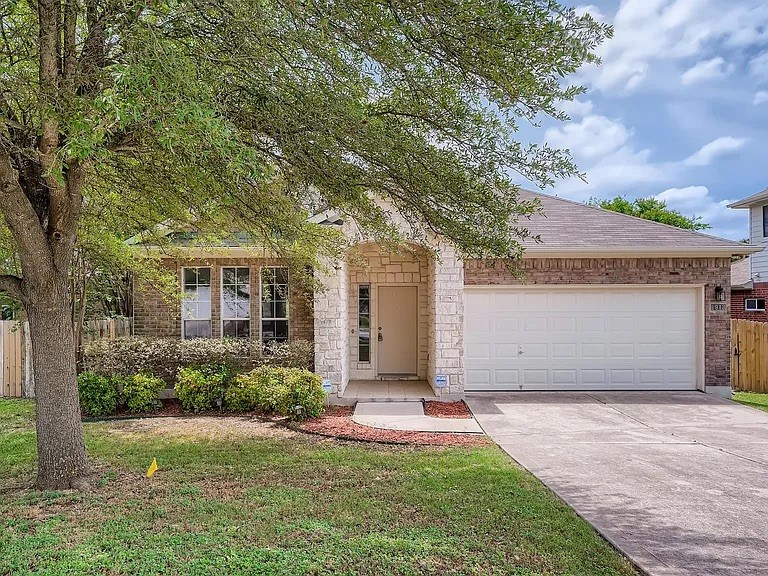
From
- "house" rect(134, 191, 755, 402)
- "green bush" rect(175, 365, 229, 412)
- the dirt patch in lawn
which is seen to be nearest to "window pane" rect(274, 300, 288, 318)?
"house" rect(134, 191, 755, 402)

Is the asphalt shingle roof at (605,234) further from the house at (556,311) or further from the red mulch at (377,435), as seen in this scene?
the red mulch at (377,435)

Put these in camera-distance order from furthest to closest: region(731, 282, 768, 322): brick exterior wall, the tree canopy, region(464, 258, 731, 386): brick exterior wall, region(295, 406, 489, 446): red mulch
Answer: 1. the tree canopy
2. region(731, 282, 768, 322): brick exterior wall
3. region(464, 258, 731, 386): brick exterior wall
4. region(295, 406, 489, 446): red mulch

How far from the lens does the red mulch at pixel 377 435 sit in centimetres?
773

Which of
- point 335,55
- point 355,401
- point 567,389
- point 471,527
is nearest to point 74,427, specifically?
point 471,527

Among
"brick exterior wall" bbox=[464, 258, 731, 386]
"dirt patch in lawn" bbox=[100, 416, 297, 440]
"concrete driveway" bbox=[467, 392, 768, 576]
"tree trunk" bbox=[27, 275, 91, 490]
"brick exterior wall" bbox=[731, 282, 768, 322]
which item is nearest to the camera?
"concrete driveway" bbox=[467, 392, 768, 576]

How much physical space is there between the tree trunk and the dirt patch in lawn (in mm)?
2482

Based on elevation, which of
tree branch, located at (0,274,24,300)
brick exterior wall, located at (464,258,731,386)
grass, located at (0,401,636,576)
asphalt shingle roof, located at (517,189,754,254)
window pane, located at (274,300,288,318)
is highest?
asphalt shingle roof, located at (517,189,754,254)

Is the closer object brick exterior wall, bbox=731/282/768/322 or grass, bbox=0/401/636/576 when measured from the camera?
grass, bbox=0/401/636/576

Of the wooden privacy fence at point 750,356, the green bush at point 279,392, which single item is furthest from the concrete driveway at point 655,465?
the wooden privacy fence at point 750,356

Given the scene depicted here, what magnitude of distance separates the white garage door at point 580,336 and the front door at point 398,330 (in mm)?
1887

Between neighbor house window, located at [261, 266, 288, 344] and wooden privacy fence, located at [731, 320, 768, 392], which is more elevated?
neighbor house window, located at [261, 266, 288, 344]

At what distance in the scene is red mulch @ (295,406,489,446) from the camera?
773 cm

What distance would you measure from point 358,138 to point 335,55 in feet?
2.53

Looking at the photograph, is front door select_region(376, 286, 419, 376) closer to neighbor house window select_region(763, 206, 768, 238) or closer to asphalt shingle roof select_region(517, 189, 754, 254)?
asphalt shingle roof select_region(517, 189, 754, 254)
